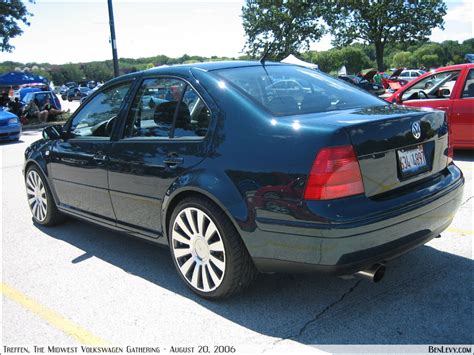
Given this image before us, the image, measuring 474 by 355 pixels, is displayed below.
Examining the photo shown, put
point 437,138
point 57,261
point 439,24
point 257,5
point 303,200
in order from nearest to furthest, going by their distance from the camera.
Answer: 1. point 303,200
2. point 437,138
3. point 57,261
4. point 439,24
5. point 257,5

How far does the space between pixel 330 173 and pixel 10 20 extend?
26.2 meters

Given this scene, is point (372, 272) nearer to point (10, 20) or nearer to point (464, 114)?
point (464, 114)

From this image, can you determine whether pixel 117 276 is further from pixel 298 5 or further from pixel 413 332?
pixel 298 5

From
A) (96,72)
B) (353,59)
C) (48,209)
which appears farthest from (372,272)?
(96,72)

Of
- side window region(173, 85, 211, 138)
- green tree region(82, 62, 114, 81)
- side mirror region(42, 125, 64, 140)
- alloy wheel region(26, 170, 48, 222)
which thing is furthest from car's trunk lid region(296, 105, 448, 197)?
green tree region(82, 62, 114, 81)

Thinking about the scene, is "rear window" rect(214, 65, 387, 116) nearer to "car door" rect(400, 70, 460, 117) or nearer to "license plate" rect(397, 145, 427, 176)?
"license plate" rect(397, 145, 427, 176)

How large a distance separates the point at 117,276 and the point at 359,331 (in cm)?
199

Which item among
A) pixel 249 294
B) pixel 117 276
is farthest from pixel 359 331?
pixel 117 276

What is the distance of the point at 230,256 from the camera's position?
119 inches

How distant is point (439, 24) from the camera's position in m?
49.1

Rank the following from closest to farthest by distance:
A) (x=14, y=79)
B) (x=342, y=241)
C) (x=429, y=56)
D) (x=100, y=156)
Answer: (x=342, y=241), (x=100, y=156), (x=14, y=79), (x=429, y=56)

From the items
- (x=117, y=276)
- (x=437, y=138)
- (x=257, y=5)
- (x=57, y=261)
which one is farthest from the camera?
(x=257, y=5)

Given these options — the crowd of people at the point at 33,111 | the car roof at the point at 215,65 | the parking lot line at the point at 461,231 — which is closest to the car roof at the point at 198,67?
the car roof at the point at 215,65

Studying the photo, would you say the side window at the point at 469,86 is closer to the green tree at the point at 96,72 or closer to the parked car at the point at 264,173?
the parked car at the point at 264,173
